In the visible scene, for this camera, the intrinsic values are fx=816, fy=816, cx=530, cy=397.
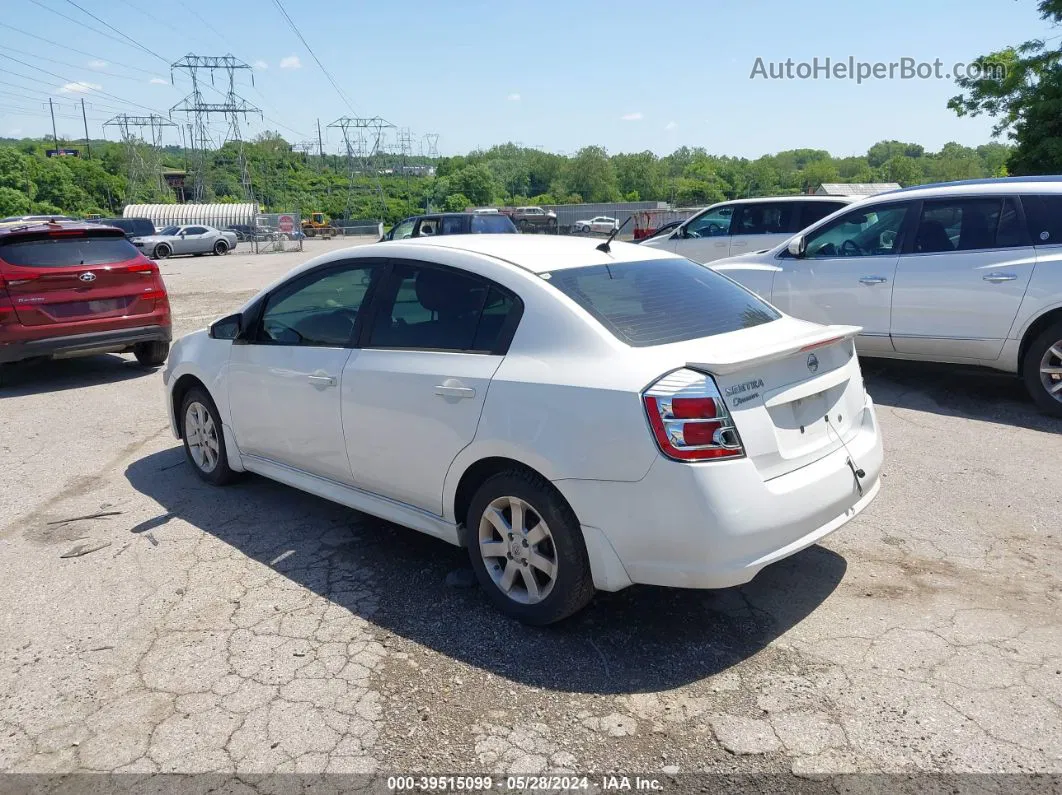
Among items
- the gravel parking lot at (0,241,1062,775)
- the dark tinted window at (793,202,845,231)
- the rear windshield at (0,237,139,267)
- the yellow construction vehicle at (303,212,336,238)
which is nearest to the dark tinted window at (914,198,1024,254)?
the gravel parking lot at (0,241,1062,775)

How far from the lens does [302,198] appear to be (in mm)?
109062

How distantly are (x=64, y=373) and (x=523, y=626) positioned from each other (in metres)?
8.55

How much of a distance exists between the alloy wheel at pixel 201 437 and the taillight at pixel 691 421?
11.2ft

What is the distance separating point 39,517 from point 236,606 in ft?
7.07

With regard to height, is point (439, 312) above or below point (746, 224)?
below

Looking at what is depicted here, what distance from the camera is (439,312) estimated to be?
13.1 ft

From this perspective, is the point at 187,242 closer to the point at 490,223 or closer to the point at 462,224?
the point at 462,224

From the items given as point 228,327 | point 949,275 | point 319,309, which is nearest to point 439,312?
point 319,309

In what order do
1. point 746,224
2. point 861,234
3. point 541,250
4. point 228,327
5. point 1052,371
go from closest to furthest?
point 541,250 < point 228,327 < point 1052,371 < point 861,234 < point 746,224

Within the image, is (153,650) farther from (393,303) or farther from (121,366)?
(121,366)

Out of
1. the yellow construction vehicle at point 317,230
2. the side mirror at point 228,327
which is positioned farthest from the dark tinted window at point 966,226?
the yellow construction vehicle at point 317,230

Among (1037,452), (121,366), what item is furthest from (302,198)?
(1037,452)

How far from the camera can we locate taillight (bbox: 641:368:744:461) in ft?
10.2

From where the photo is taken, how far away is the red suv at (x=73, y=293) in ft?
27.6
